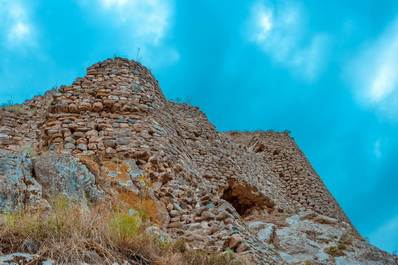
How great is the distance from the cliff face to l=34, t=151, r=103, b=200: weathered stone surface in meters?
0.01

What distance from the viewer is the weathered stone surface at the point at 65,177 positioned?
3.17 metres

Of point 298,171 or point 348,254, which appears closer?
point 348,254

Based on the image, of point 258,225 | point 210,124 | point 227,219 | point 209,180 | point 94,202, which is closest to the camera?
point 94,202

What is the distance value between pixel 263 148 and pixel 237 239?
32.0ft

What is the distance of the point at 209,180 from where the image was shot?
24.4ft

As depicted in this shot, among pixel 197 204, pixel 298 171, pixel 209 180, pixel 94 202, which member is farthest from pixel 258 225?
pixel 298 171

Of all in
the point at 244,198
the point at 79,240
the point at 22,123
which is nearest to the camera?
the point at 79,240

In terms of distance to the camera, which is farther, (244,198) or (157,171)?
(244,198)

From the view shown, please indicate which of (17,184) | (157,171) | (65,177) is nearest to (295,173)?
(157,171)

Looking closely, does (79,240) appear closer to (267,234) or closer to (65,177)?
(65,177)

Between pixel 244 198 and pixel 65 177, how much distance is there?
19.7 ft

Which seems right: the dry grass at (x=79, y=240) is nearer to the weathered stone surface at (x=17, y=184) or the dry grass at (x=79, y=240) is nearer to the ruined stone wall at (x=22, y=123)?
the weathered stone surface at (x=17, y=184)

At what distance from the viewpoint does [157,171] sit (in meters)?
4.60

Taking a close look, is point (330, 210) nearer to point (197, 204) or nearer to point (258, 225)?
point (258, 225)
